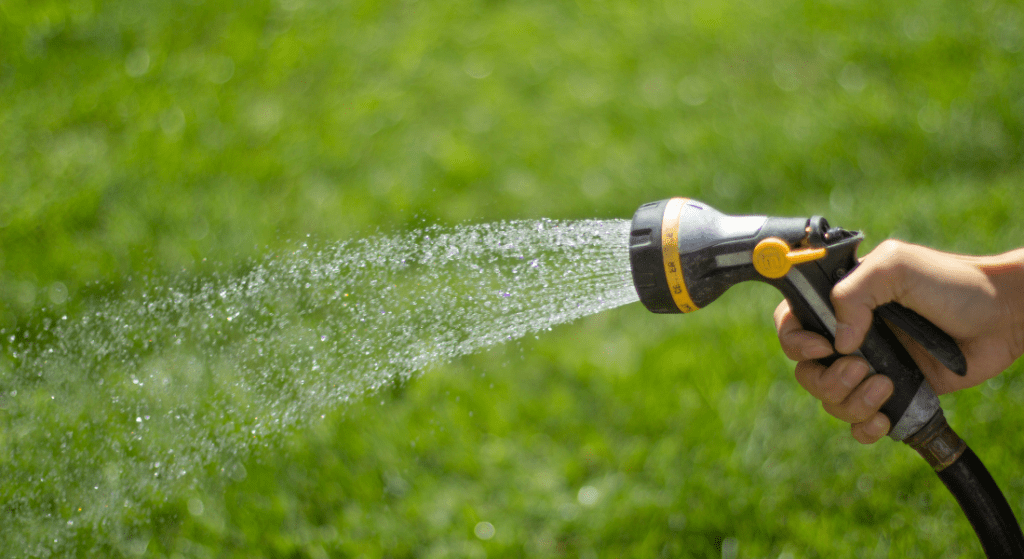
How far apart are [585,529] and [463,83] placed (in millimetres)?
2393

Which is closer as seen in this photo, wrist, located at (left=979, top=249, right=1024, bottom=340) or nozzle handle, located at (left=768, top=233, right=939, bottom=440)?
nozzle handle, located at (left=768, top=233, right=939, bottom=440)

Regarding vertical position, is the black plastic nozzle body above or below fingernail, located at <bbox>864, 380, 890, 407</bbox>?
above

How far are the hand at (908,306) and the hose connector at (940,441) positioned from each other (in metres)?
0.07

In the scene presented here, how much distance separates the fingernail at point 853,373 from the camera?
1.49m

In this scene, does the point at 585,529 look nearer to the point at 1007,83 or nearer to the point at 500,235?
the point at 500,235

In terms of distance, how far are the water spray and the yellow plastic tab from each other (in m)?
0.01

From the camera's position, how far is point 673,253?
1.45 metres

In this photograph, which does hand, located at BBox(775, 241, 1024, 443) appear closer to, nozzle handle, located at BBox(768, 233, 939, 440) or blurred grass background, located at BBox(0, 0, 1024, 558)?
nozzle handle, located at BBox(768, 233, 939, 440)

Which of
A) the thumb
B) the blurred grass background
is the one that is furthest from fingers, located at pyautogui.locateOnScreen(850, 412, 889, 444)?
the blurred grass background

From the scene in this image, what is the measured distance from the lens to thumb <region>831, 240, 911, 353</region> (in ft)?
4.69

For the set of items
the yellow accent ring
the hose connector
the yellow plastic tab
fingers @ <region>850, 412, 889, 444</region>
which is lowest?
the hose connector

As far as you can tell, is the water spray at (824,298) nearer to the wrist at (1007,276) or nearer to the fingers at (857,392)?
the fingers at (857,392)

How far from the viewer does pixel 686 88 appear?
3637 millimetres

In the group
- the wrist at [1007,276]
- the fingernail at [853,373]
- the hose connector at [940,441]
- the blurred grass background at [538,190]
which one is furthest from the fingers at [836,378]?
the blurred grass background at [538,190]
